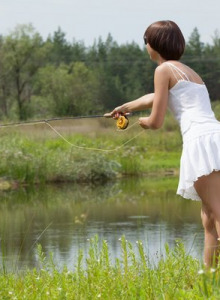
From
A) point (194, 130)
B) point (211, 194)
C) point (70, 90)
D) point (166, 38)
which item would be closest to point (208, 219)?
point (211, 194)

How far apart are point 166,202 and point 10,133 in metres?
8.16

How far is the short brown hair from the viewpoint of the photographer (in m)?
4.64

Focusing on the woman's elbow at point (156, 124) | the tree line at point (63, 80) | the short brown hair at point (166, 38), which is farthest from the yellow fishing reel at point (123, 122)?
the tree line at point (63, 80)

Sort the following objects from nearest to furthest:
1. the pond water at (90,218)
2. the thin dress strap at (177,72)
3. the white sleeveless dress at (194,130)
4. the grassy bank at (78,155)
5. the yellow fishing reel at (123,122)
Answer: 1. the white sleeveless dress at (194,130)
2. the thin dress strap at (177,72)
3. the yellow fishing reel at (123,122)
4. the pond water at (90,218)
5. the grassy bank at (78,155)

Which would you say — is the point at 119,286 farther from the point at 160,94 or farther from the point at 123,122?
the point at 160,94

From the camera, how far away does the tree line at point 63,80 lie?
53094 mm

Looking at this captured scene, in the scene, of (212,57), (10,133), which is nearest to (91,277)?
(10,133)

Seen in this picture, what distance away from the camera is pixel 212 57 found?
2569 inches

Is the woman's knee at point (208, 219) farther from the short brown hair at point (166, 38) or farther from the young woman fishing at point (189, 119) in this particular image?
the short brown hair at point (166, 38)

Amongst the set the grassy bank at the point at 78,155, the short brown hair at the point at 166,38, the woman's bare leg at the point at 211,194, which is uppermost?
the short brown hair at the point at 166,38

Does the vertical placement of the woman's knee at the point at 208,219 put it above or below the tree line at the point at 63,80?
below

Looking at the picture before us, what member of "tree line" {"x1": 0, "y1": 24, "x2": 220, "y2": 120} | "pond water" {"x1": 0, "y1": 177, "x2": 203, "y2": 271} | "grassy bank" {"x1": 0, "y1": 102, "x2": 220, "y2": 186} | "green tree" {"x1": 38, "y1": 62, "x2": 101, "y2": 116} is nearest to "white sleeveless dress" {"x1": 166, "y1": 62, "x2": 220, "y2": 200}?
"pond water" {"x1": 0, "y1": 177, "x2": 203, "y2": 271}

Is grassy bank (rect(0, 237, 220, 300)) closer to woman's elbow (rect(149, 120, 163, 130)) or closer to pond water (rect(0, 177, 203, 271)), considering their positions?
woman's elbow (rect(149, 120, 163, 130))

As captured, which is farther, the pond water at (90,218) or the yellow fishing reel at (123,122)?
the pond water at (90,218)
